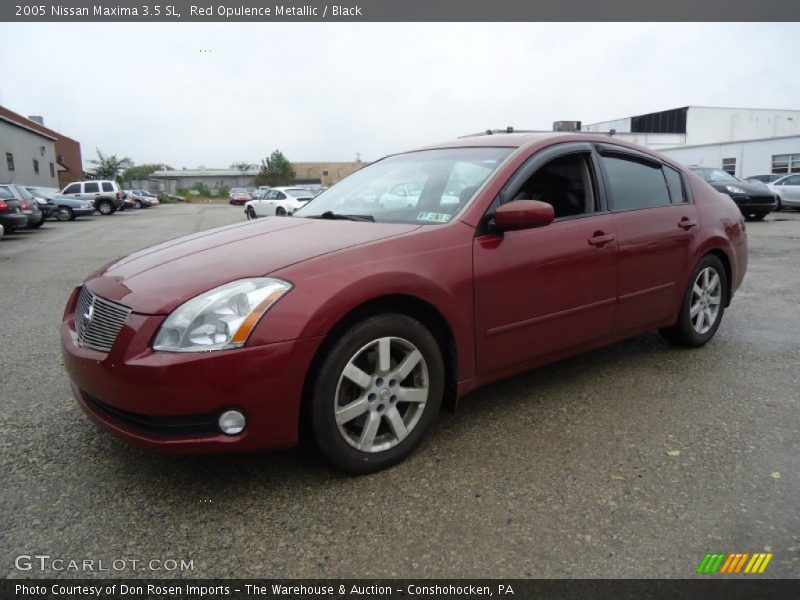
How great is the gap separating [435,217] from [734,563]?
1905 mm

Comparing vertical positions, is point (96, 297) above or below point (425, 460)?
above

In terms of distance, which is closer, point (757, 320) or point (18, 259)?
point (757, 320)

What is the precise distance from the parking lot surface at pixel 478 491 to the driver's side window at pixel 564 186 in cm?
110

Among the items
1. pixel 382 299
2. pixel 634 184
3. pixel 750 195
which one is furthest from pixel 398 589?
pixel 750 195

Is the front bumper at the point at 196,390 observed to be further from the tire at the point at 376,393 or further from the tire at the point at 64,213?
the tire at the point at 64,213

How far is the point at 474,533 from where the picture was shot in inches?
86.9

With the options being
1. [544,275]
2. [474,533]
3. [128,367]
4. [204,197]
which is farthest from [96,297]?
[204,197]

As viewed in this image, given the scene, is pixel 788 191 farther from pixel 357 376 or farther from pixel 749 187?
pixel 357 376

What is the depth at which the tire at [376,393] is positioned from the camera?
2.41 meters

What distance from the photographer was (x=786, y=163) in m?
30.4

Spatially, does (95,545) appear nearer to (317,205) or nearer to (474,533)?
(474,533)

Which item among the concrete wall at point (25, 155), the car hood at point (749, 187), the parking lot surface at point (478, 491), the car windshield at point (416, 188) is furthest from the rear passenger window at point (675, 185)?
the concrete wall at point (25, 155)

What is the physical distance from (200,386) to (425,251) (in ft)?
3.75

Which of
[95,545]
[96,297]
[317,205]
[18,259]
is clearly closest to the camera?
[95,545]
